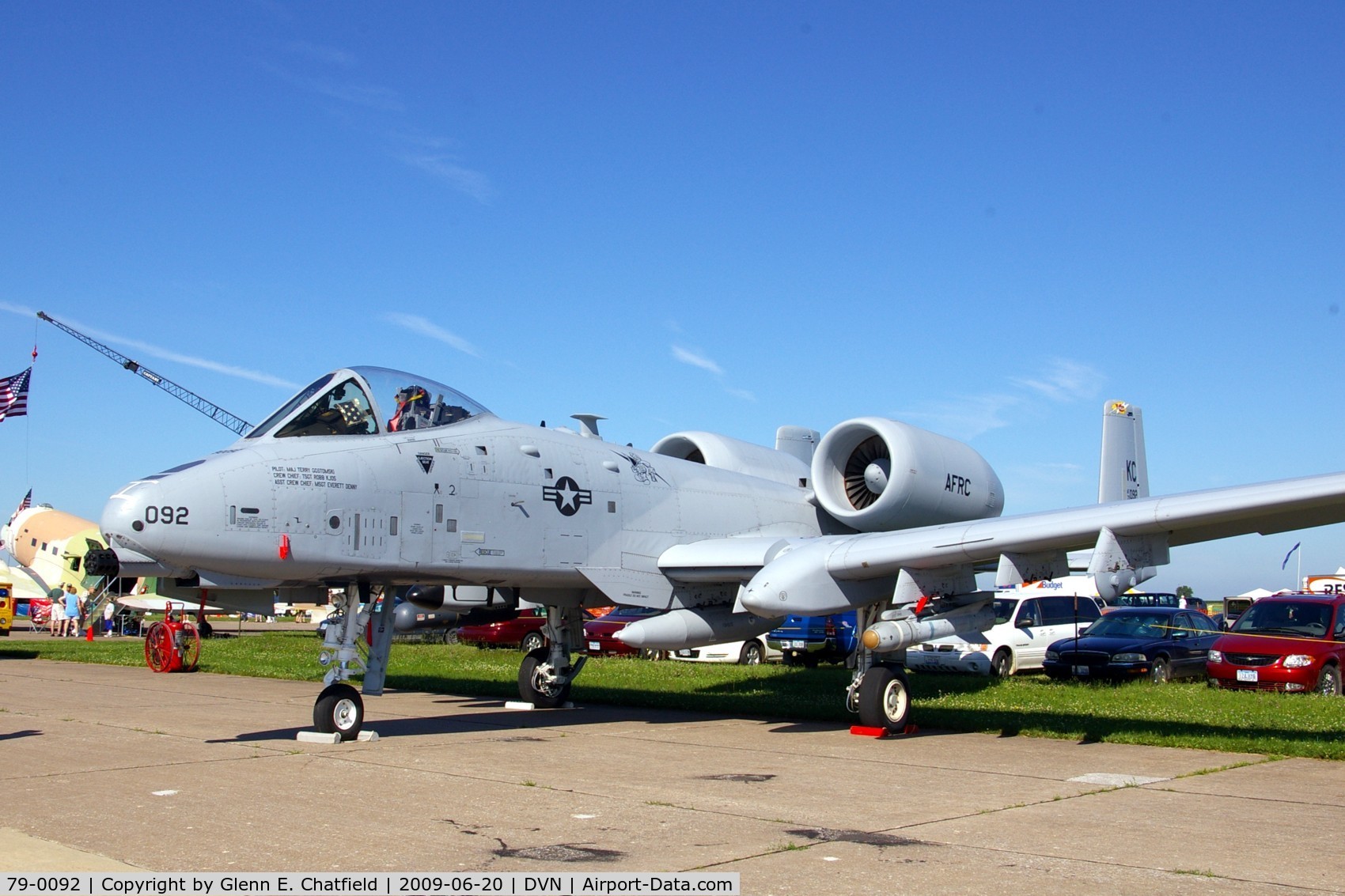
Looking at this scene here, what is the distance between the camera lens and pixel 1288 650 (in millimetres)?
16969

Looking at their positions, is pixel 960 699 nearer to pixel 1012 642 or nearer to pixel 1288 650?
pixel 1288 650

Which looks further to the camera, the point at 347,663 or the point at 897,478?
the point at 897,478

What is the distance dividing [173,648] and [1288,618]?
19952 mm

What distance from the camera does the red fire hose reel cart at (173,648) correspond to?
851 inches

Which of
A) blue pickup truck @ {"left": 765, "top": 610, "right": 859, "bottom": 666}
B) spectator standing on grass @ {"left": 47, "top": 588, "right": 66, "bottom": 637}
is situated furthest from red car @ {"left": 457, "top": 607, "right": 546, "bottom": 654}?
spectator standing on grass @ {"left": 47, "top": 588, "right": 66, "bottom": 637}

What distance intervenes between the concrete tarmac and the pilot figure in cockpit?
3.18 meters

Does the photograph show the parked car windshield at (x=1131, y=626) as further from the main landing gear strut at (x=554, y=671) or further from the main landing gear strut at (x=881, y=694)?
the main landing gear strut at (x=554, y=671)

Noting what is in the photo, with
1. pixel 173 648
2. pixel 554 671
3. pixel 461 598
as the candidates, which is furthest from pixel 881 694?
pixel 173 648

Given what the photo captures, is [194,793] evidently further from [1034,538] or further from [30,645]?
[30,645]

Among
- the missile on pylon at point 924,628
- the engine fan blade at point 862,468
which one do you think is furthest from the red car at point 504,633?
the missile on pylon at point 924,628

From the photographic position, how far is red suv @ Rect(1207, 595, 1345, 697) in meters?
16.8

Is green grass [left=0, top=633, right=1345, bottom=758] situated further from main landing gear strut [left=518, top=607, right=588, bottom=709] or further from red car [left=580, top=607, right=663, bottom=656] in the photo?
red car [left=580, top=607, right=663, bottom=656]

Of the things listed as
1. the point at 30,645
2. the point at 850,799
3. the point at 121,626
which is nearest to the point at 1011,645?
the point at 850,799

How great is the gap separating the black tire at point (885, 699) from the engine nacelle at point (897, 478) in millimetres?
2258
